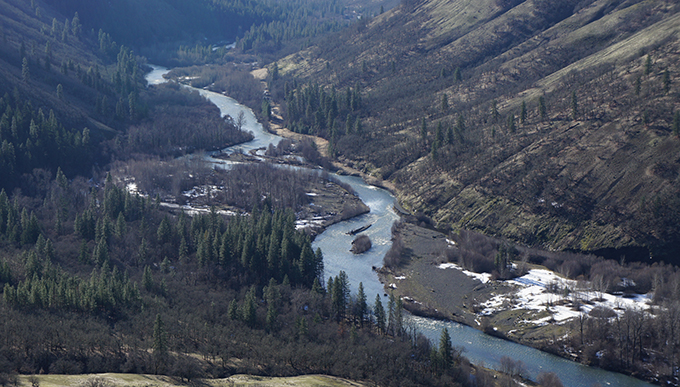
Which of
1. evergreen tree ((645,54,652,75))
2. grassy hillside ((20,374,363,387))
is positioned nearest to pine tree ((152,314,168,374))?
grassy hillside ((20,374,363,387))

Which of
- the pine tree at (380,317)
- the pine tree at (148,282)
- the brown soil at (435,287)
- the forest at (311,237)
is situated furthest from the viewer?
the brown soil at (435,287)

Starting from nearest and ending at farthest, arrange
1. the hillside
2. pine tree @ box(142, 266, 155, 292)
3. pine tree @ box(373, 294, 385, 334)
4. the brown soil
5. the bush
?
1. pine tree @ box(373, 294, 385, 334)
2. pine tree @ box(142, 266, 155, 292)
3. the brown soil
4. the hillside
5. the bush

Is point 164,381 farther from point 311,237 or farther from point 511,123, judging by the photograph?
point 511,123

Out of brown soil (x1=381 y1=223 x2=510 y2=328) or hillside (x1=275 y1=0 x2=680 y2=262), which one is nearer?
brown soil (x1=381 y1=223 x2=510 y2=328)

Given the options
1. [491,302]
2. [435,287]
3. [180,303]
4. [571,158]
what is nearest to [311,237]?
[435,287]

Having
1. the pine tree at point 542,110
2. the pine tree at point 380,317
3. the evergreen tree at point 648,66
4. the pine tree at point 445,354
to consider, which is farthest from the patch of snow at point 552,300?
the evergreen tree at point 648,66

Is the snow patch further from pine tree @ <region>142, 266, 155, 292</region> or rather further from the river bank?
pine tree @ <region>142, 266, 155, 292</region>

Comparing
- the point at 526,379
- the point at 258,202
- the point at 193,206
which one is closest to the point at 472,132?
the point at 258,202

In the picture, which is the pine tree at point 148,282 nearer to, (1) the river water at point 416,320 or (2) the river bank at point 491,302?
(1) the river water at point 416,320
